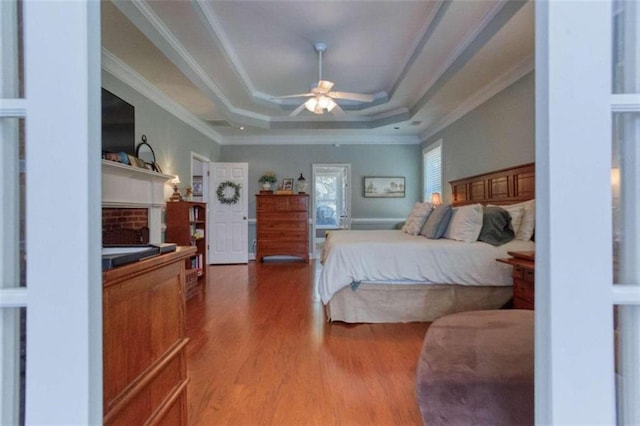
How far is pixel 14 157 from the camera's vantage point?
0.56 m

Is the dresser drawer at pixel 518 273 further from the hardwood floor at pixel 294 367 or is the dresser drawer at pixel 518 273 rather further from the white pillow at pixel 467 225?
the hardwood floor at pixel 294 367

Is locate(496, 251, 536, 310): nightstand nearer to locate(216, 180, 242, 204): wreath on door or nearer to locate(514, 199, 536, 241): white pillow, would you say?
locate(514, 199, 536, 241): white pillow

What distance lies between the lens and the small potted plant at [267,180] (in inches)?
254

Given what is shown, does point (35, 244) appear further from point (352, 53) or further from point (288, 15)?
point (352, 53)

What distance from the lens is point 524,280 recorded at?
222cm

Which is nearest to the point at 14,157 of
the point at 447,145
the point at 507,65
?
the point at 507,65

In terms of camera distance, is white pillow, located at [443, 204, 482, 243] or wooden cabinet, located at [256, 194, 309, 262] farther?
wooden cabinet, located at [256, 194, 309, 262]

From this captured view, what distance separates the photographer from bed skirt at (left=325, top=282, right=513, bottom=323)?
282 centimetres

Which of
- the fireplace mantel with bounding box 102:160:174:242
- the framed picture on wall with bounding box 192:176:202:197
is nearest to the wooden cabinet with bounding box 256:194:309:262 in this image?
the framed picture on wall with bounding box 192:176:202:197

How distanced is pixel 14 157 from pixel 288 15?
115 inches

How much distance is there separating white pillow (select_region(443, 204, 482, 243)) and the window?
8.70 ft

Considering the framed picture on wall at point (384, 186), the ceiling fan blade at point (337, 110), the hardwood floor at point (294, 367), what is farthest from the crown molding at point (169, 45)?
the framed picture on wall at point (384, 186)

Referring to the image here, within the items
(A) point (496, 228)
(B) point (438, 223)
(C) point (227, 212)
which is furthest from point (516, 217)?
(C) point (227, 212)

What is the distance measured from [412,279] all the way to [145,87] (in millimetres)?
3702
